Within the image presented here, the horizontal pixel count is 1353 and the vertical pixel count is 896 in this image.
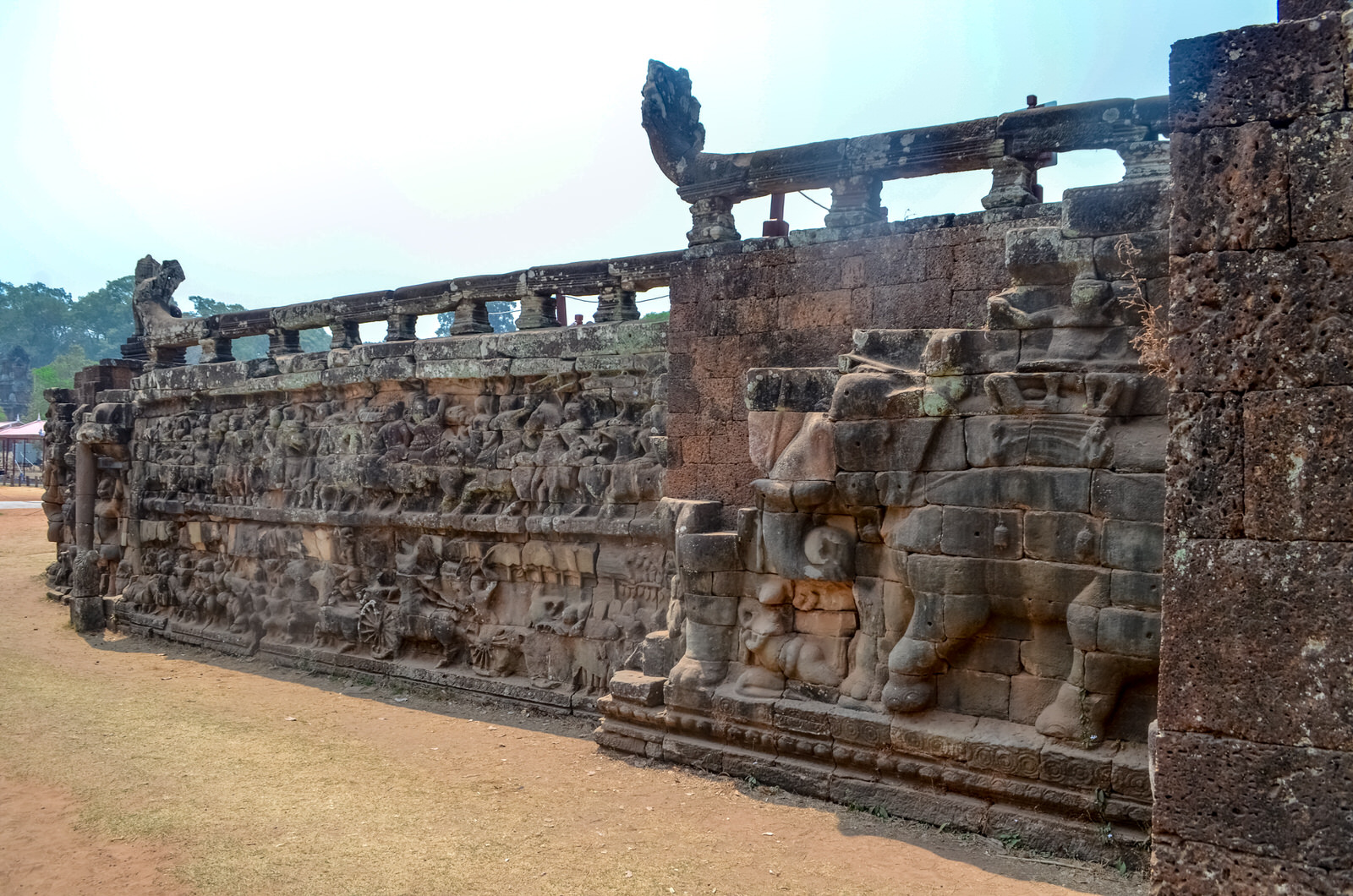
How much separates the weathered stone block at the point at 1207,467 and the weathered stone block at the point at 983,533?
2417 mm

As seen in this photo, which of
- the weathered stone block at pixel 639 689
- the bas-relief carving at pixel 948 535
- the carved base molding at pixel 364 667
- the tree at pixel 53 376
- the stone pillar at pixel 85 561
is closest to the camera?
the bas-relief carving at pixel 948 535

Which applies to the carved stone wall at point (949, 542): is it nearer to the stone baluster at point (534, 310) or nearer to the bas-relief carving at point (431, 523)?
the bas-relief carving at point (431, 523)

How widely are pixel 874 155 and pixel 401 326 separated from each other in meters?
6.10

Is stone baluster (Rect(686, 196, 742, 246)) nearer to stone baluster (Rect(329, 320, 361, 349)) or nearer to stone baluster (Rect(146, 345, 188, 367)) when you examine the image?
stone baluster (Rect(329, 320, 361, 349))

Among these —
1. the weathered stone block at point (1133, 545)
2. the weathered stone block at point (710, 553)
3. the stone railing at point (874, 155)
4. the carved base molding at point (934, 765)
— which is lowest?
the carved base molding at point (934, 765)

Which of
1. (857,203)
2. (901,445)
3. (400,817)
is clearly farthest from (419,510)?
(901,445)

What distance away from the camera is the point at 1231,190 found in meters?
3.23

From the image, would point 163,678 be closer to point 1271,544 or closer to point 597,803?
point 597,803

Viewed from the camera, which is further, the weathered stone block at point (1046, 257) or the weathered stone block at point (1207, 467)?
the weathered stone block at point (1046, 257)

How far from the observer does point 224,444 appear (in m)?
13.3

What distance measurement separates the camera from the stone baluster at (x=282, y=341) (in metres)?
12.8

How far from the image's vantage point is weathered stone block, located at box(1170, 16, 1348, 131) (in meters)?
3.10

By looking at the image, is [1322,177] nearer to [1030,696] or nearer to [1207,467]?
[1207,467]

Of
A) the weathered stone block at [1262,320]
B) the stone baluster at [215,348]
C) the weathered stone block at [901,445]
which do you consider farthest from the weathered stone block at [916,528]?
the stone baluster at [215,348]
